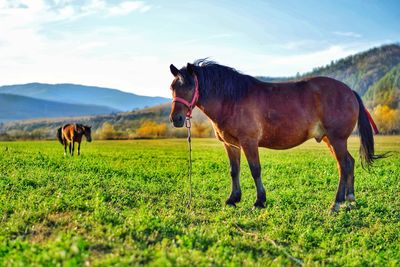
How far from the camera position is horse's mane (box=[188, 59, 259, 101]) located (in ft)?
35.8

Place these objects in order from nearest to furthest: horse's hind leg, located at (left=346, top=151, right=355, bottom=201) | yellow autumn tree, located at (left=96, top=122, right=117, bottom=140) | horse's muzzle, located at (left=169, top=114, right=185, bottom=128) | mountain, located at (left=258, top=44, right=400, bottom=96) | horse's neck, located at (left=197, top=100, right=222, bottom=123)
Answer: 1. horse's muzzle, located at (left=169, top=114, right=185, bottom=128)
2. horse's neck, located at (left=197, top=100, right=222, bottom=123)
3. horse's hind leg, located at (left=346, top=151, right=355, bottom=201)
4. yellow autumn tree, located at (left=96, top=122, right=117, bottom=140)
5. mountain, located at (left=258, top=44, right=400, bottom=96)

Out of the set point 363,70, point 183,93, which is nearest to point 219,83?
point 183,93

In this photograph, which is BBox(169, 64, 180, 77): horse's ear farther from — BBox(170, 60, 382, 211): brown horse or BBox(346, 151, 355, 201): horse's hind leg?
BBox(346, 151, 355, 201): horse's hind leg

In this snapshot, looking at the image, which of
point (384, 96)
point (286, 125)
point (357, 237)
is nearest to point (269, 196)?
point (286, 125)

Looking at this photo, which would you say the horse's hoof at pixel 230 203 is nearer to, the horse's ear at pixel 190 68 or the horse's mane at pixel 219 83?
the horse's mane at pixel 219 83

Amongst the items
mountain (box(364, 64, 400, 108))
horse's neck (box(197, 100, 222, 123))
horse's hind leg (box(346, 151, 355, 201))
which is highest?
mountain (box(364, 64, 400, 108))

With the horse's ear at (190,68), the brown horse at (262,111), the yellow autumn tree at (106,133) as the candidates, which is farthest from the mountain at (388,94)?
the horse's ear at (190,68)

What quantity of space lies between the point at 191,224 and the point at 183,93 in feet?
10.8

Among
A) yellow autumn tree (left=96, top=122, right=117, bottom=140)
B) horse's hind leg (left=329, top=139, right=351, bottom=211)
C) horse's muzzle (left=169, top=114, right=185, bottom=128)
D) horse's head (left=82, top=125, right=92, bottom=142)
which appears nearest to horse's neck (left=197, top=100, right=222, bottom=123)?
horse's muzzle (left=169, top=114, right=185, bottom=128)

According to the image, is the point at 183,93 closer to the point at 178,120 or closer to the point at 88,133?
the point at 178,120

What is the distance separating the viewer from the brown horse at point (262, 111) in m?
10.9

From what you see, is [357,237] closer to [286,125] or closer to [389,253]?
[389,253]

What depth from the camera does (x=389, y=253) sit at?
7.79 m

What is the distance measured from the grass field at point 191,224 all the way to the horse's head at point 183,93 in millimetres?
2186
